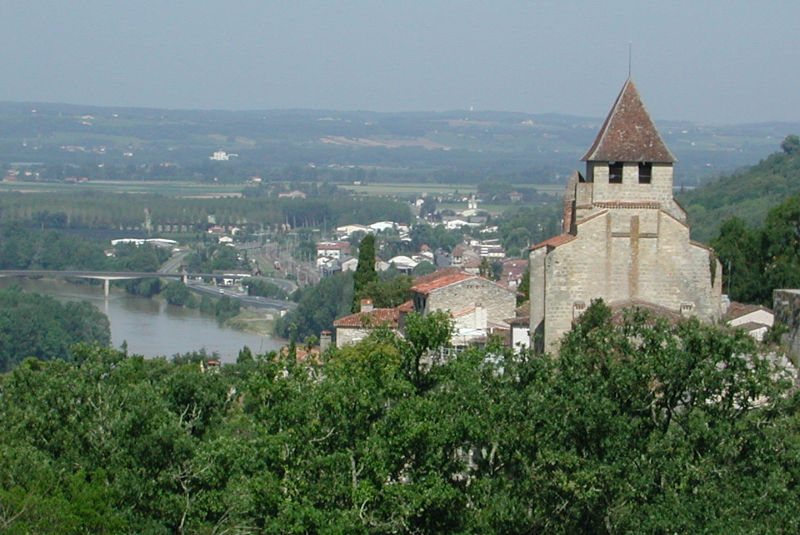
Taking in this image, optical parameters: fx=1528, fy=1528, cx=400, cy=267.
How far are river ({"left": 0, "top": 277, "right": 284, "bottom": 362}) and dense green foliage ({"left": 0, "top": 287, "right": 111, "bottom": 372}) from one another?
1.36 metres

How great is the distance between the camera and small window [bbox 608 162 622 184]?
25.2m

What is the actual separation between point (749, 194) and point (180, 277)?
136 ft

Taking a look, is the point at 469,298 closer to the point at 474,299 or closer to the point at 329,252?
the point at 474,299

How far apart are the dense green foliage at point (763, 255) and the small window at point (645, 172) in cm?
925

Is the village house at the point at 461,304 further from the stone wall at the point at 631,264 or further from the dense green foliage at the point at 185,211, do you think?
the dense green foliage at the point at 185,211

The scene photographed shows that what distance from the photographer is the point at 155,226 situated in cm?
16912

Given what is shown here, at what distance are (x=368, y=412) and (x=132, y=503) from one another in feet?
9.35

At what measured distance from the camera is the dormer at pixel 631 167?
25.0m

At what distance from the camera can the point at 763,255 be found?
119 feet

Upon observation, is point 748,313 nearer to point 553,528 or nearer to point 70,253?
point 553,528

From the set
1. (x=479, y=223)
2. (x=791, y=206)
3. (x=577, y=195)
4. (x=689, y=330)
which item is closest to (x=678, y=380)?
(x=689, y=330)

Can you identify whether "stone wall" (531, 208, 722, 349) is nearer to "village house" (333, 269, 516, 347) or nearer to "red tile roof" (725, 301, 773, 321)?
"red tile roof" (725, 301, 773, 321)

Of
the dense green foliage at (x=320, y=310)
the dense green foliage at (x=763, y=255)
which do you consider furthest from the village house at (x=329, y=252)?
the dense green foliage at (x=763, y=255)

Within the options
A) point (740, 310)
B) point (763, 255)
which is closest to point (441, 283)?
point (740, 310)
